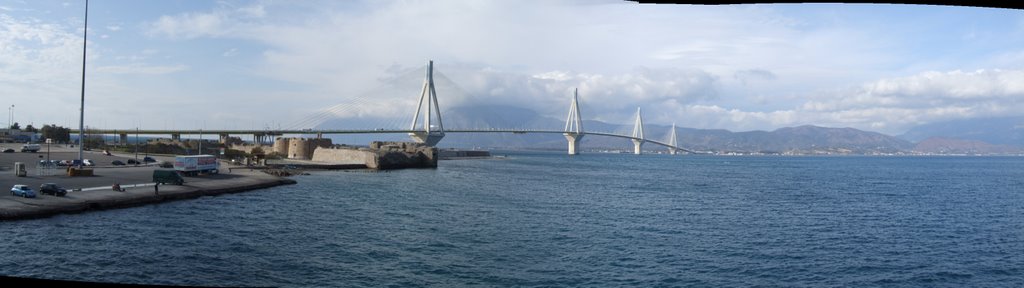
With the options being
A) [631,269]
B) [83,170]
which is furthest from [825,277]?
[83,170]

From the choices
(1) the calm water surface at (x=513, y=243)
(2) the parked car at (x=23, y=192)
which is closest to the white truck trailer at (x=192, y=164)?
(1) the calm water surface at (x=513, y=243)

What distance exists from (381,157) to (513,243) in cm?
3217

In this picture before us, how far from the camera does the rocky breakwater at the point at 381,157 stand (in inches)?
1773

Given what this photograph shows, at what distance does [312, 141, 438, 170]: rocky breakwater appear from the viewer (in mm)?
45031

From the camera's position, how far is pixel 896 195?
29.6 metres

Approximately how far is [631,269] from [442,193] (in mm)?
15506

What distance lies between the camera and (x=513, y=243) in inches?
552

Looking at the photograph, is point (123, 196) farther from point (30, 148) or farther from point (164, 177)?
point (30, 148)

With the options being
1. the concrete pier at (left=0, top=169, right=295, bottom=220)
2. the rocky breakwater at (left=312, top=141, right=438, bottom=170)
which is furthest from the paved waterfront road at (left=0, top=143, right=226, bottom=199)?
the rocky breakwater at (left=312, top=141, right=438, bottom=170)

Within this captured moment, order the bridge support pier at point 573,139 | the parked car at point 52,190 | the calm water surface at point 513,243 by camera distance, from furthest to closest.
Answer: the bridge support pier at point 573,139 → the parked car at point 52,190 → the calm water surface at point 513,243

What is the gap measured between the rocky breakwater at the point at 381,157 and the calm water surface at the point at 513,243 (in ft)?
68.9

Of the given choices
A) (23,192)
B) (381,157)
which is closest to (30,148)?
(381,157)

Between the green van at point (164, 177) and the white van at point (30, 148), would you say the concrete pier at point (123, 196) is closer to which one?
the green van at point (164, 177)

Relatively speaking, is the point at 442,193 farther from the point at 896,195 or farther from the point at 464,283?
the point at 896,195
